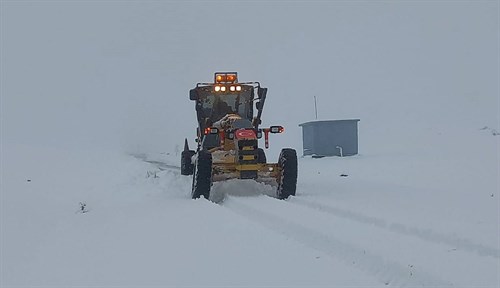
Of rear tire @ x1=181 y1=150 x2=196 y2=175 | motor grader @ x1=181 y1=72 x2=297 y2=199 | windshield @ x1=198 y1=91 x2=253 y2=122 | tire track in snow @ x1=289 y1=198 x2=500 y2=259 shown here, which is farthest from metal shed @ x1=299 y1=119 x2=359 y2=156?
tire track in snow @ x1=289 y1=198 x2=500 y2=259

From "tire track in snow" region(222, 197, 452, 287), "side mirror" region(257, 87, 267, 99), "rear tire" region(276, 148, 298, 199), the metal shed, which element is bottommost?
"tire track in snow" region(222, 197, 452, 287)

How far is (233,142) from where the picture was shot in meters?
12.3

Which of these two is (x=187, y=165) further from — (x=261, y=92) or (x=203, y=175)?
(x=203, y=175)

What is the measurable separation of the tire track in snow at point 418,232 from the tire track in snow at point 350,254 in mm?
931

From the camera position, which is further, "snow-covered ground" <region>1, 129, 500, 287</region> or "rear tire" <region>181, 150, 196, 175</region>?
"rear tire" <region>181, 150, 196, 175</region>

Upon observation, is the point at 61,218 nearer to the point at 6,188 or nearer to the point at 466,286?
Answer: the point at 6,188

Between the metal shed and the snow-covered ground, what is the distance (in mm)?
9452

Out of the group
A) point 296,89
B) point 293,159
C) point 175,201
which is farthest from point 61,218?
point 296,89

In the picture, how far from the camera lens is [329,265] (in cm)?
577

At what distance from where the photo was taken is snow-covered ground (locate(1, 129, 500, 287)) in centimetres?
554

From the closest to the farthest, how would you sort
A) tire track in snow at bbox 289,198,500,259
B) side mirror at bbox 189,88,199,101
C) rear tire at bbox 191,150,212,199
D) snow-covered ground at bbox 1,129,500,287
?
snow-covered ground at bbox 1,129,500,287, tire track in snow at bbox 289,198,500,259, rear tire at bbox 191,150,212,199, side mirror at bbox 189,88,199,101

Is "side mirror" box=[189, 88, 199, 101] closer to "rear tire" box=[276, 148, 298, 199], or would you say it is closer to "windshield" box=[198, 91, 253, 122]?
"windshield" box=[198, 91, 253, 122]

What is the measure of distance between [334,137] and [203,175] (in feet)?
42.1

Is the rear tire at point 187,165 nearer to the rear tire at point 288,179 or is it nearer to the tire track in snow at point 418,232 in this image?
the rear tire at point 288,179
